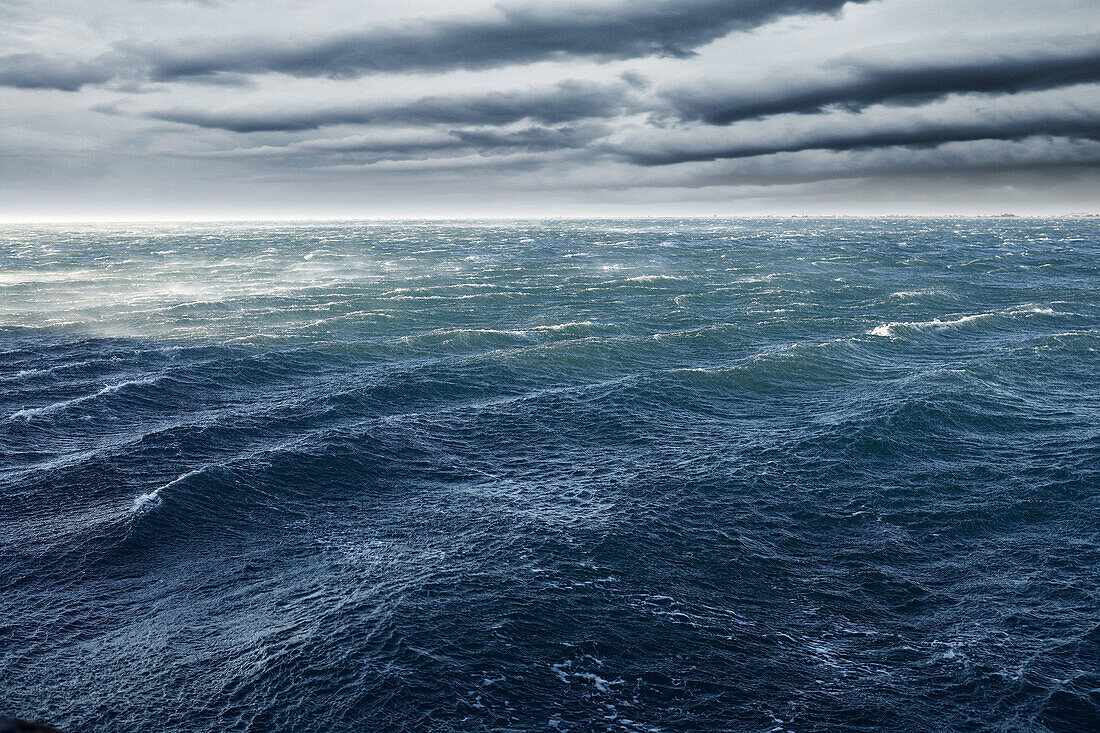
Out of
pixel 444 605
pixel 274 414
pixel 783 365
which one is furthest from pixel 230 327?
pixel 444 605

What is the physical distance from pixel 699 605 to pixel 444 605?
39.4ft

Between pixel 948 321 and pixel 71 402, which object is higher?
pixel 71 402

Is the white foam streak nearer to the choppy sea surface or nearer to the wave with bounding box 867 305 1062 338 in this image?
the choppy sea surface

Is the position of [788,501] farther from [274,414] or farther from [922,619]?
[274,414]

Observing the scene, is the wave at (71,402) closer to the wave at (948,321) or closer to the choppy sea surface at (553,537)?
the choppy sea surface at (553,537)

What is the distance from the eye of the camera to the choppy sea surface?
2794 centimetres

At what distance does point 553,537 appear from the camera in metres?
39.9

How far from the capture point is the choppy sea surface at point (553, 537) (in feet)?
91.7

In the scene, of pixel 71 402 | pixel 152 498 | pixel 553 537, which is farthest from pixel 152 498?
pixel 71 402

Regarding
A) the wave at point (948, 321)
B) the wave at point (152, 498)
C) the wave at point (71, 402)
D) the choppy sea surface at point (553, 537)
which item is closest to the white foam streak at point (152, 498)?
the wave at point (152, 498)

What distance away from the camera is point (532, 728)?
26297 millimetres

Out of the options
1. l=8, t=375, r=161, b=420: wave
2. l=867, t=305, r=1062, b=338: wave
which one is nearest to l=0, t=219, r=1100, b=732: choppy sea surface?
l=8, t=375, r=161, b=420: wave

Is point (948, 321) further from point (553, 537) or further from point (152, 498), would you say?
point (152, 498)

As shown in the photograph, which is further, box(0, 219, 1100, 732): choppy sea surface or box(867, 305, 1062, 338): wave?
box(867, 305, 1062, 338): wave
